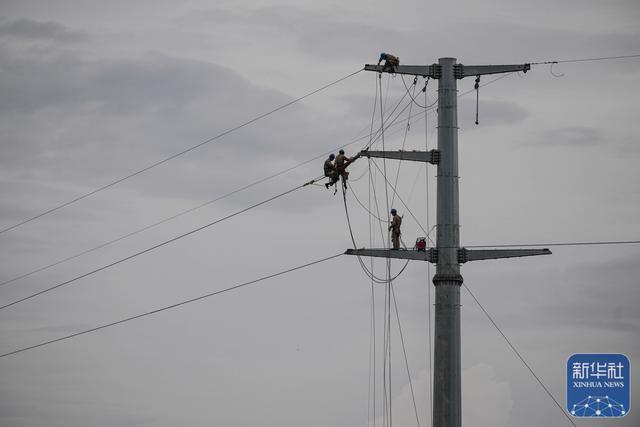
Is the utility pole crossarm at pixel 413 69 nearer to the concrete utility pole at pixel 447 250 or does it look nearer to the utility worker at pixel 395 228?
the concrete utility pole at pixel 447 250

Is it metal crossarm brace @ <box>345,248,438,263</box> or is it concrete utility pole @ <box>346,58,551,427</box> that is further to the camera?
metal crossarm brace @ <box>345,248,438,263</box>

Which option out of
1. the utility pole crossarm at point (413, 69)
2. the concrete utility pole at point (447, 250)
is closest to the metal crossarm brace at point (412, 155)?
the concrete utility pole at point (447, 250)

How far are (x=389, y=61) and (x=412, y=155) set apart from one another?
3.09 m

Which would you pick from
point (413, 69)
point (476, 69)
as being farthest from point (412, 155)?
point (476, 69)

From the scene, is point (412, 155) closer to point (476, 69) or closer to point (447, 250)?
point (447, 250)

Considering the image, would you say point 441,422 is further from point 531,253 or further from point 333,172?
point 333,172

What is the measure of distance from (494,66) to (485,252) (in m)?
5.78

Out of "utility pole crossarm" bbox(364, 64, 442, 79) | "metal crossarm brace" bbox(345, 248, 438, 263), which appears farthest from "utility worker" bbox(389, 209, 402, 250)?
"utility pole crossarm" bbox(364, 64, 442, 79)

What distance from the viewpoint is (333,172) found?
3959cm

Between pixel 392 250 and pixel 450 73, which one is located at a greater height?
pixel 450 73

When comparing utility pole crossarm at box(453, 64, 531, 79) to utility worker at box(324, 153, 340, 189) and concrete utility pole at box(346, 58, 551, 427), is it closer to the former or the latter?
concrete utility pole at box(346, 58, 551, 427)

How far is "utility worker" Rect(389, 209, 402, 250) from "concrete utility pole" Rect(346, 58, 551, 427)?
708mm

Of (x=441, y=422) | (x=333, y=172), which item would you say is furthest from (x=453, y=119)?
(x=441, y=422)

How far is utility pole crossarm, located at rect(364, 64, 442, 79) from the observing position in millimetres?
35375
